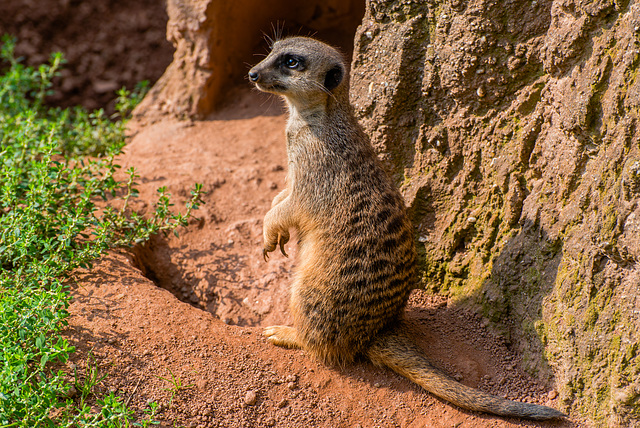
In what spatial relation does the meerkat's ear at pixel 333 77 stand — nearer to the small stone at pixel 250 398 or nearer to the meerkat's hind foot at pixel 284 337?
the meerkat's hind foot at pixel 284 337

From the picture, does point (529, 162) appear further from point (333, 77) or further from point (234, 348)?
point (234, 348)

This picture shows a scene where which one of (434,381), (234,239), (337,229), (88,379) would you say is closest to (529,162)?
(337,229)

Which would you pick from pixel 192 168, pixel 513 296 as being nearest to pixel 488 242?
pixel 513 296

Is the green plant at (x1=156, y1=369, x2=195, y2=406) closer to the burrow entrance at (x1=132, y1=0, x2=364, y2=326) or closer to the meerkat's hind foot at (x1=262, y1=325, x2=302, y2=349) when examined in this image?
the meerkat's hind foot at (x1=262, y1=325, x2=302, y2=349)

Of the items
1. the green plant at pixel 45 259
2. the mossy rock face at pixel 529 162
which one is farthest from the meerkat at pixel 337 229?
the green plant at pixel 45 259

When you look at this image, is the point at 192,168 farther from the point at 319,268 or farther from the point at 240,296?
the point at 319,268

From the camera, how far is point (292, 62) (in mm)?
2818

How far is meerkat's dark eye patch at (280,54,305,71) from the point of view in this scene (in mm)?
2812

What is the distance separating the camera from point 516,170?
2.76m

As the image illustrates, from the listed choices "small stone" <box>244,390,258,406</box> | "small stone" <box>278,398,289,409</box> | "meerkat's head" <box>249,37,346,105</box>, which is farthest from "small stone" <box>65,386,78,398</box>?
"meerkat's head" <box>249,37,346,105</box>

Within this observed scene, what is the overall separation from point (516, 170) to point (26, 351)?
2352 mm

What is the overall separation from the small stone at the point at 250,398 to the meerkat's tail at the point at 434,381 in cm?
60

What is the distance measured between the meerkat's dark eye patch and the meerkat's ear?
14cm

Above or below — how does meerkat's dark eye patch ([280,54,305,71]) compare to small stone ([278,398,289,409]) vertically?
above
